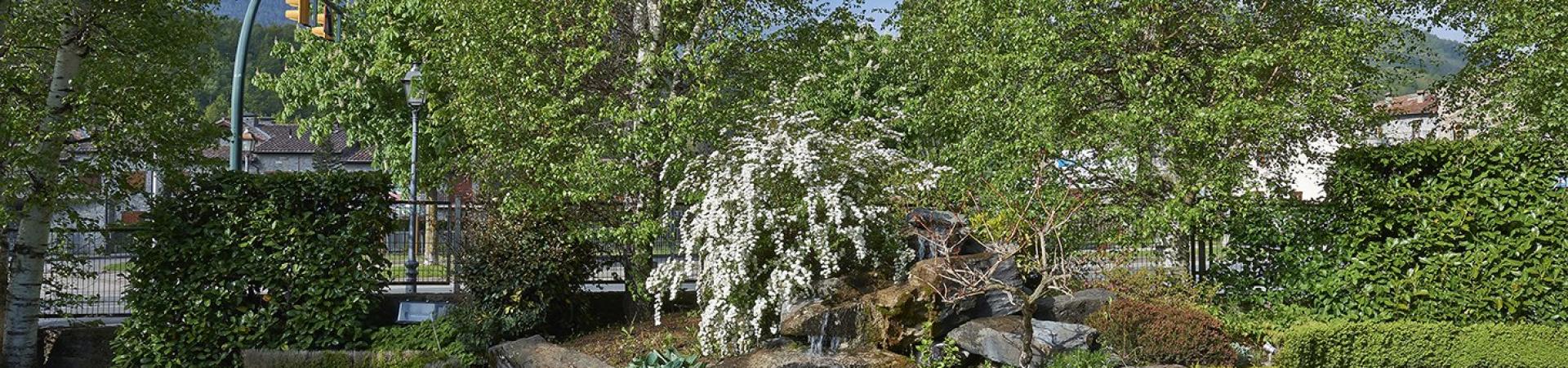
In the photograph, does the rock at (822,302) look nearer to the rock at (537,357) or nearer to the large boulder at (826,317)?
the large boulder at (826,317)

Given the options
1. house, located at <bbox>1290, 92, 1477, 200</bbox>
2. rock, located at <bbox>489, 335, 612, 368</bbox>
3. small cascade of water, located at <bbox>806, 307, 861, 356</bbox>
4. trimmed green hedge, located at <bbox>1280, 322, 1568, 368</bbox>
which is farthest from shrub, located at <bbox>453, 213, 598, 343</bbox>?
house, located at <bbox>1290, 92, 1477, 200</bbox>

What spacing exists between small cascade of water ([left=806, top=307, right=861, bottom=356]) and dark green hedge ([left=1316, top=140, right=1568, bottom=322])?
15.1ft

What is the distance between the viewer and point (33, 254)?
10070mm

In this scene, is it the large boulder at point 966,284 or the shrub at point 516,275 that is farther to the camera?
the shrub at point 516,275

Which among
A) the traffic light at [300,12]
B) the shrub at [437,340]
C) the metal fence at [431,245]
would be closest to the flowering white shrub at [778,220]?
the shrub at [437,340]

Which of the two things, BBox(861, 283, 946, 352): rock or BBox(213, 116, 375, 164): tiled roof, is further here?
BBox(213, 116, 375, 164): tiled roof

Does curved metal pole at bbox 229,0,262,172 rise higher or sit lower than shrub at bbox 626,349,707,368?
higher

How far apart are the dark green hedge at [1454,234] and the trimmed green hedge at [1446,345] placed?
20 cm

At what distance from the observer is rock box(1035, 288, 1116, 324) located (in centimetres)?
953

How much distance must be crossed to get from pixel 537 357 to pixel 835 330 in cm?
259

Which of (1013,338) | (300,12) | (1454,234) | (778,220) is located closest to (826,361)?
(1013,338)

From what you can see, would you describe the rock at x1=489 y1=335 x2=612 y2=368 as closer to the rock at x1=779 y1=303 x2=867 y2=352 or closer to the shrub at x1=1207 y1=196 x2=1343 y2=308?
the rock at x1=779 y1=303 x2=867 y2=352

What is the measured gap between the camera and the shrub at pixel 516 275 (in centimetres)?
1010

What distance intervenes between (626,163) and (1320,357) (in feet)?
21.0
